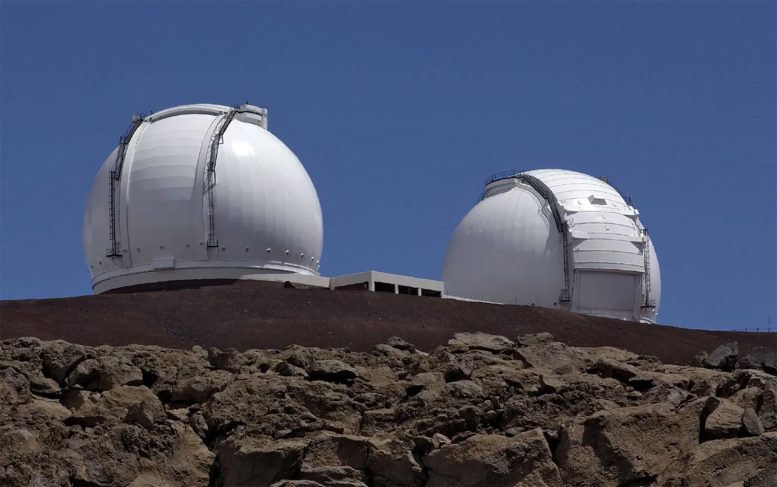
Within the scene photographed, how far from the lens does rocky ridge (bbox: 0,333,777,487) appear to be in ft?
94.3

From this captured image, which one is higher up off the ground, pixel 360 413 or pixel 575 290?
pixel 575 290

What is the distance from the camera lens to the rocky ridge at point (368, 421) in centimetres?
2873

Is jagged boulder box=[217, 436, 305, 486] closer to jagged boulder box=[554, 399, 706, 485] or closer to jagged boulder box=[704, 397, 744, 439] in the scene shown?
jagged boulder box=[554, 399, 706, 485]

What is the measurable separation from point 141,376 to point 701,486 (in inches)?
451

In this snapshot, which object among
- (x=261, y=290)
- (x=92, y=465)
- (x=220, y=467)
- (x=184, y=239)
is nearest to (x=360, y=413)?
(x=220, y=467)

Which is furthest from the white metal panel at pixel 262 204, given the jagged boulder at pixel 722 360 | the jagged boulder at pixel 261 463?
the jagged boulder at pixel 261 463

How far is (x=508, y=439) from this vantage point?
96.0 feet

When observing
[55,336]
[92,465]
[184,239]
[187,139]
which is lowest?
[92,465]

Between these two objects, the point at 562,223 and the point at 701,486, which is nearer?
the point at 701,486

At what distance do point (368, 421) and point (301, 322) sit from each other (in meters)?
14.3

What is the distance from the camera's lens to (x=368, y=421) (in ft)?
102

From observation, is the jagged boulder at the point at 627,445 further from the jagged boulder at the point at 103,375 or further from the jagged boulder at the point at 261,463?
the jagged boulder at the point at 103,375

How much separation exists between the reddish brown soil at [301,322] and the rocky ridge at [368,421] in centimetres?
867

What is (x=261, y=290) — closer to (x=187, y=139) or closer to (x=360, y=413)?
(x=187, y=139)
